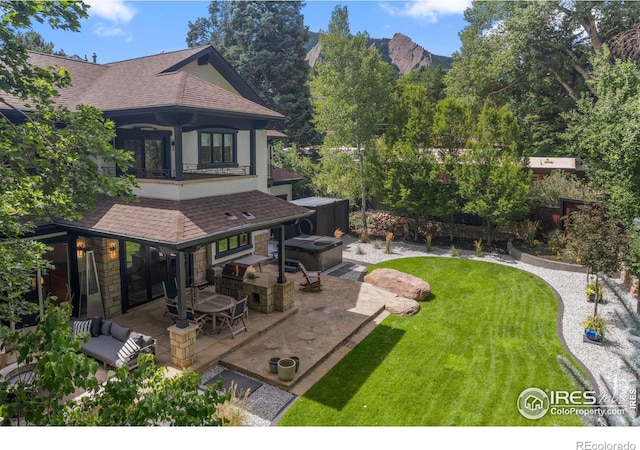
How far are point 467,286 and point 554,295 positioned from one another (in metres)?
3.24

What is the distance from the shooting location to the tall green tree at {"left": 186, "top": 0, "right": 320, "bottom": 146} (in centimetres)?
4084

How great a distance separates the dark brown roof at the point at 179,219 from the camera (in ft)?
36.3

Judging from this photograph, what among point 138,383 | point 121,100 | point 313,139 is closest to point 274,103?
point 313,139

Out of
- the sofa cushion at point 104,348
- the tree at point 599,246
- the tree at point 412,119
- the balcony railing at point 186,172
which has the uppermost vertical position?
the tree at point 412,119

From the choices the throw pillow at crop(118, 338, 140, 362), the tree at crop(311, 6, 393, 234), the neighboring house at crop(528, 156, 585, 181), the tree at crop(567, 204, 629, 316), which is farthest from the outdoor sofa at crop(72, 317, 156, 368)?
the neighboring house at crop(528, 156, 585, 181)

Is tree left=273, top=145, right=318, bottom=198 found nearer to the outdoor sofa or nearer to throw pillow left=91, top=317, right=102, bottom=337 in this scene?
throw pillow left=91, top=317, right=102, bottom=337

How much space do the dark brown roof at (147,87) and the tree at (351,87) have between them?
303 inches

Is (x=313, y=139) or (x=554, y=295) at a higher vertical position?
(x=313, y=139)

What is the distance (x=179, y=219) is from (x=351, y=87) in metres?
16.6

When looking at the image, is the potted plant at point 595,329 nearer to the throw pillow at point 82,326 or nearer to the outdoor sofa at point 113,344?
the outdoor sofa at point 113,344

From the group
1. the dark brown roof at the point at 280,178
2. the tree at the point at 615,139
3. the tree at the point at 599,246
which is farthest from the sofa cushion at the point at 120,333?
the tree at the point at 615,139

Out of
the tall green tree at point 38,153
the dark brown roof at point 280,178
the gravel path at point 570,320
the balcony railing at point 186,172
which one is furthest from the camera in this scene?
the dark brown roof at point 280,178
